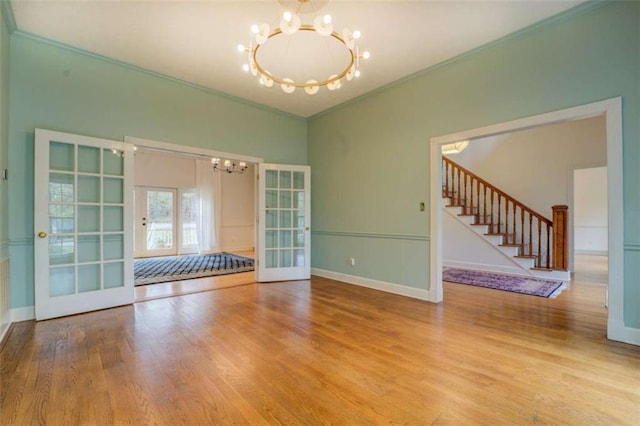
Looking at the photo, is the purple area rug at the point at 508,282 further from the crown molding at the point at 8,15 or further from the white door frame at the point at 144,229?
the white door frame at the point at 144,229

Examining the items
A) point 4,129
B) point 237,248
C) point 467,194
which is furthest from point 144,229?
point 467,194

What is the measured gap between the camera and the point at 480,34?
3080 millimetres

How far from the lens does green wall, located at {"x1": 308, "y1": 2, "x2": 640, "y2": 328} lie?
2.52 meters

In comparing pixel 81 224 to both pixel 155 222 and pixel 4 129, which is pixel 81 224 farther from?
pixel 155 222

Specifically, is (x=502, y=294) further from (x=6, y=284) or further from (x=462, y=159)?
(x=6, y=284)

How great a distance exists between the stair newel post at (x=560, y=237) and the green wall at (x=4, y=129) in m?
7.56

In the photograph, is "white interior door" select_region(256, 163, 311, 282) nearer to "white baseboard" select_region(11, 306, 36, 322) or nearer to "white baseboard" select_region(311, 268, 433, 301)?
"white baseboard" select_region(311, 268, 433, 301)

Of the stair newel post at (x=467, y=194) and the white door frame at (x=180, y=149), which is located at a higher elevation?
the white door frame at (x=180, y=149)

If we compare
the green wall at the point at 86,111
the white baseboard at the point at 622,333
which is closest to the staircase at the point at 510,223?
the white baseboard at the point at 622,333

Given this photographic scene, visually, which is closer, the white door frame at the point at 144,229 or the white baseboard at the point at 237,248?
the white door frame at the point at 144,229

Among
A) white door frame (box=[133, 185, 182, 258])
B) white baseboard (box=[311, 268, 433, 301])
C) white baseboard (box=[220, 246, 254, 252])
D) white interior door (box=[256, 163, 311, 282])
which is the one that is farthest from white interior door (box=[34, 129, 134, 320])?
white baseboard (box=[220, 246, 254, 252])

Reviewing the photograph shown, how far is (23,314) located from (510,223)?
7694 mm

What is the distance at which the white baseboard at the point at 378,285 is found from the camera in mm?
3902

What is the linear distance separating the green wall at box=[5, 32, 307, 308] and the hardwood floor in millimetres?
1148
